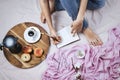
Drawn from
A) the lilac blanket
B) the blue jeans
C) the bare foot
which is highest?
the blue jeans

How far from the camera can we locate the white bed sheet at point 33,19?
149cm

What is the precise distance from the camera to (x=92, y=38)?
1.49 meters

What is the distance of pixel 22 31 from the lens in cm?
155

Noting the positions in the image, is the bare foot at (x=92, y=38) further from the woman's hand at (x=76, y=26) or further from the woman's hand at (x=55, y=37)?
the woman's hand at (x=55, y=37)

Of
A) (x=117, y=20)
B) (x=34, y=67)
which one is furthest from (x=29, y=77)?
(x=117, y=20)

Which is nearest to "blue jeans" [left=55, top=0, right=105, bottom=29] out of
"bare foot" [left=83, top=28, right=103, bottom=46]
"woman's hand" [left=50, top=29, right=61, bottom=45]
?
"bare foot" [left=83, top=28, right=103, bottom=46]

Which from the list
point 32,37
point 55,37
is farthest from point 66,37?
point 32,37

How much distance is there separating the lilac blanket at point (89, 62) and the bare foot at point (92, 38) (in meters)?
0.03

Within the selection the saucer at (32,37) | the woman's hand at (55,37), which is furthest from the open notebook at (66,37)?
the saucer at (32,37)

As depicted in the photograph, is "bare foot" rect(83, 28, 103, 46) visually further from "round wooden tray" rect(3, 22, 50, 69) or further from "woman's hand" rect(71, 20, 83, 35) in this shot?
"round wooden tray" rect(3, 22, 50, 69)

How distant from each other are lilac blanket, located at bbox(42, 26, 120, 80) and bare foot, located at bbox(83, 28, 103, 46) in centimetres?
3

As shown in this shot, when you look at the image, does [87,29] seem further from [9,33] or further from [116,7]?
[9,33]

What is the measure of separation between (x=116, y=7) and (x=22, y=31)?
602mm

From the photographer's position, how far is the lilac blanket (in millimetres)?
1392
